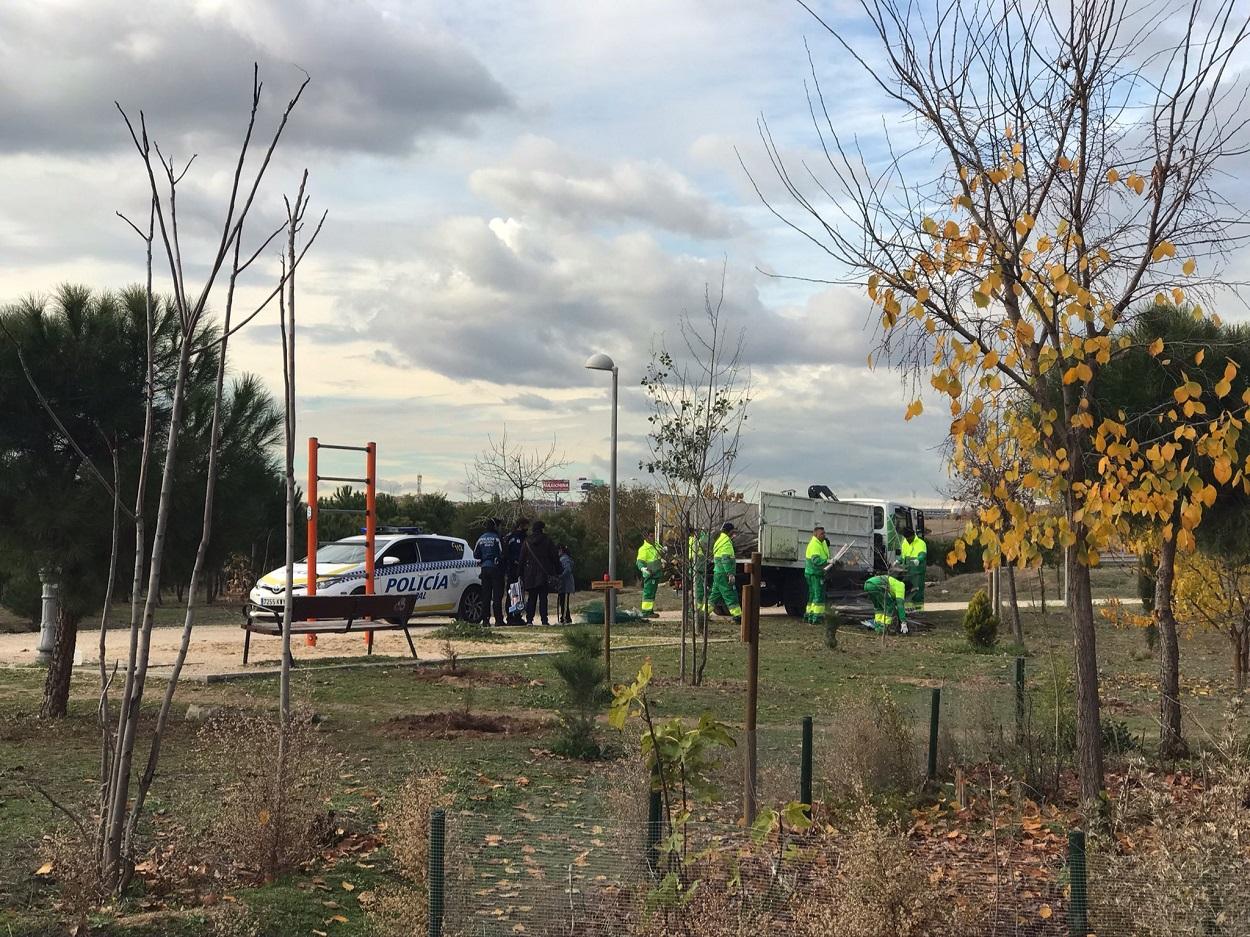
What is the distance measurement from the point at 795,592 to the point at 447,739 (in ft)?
57.3

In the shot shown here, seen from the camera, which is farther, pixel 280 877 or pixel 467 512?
pixel 467 512

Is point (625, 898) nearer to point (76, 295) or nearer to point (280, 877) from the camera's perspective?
point (280, 877)

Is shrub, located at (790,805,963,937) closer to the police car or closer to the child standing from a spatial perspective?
the police car

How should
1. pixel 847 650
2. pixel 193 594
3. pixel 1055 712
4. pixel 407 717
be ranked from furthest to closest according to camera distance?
pixel 847 650 < pixel 407 717 < pixel 1055 712 < pixel 193 594

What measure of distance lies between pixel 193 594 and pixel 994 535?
3837 millimetres

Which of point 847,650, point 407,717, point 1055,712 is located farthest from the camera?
point 847,650

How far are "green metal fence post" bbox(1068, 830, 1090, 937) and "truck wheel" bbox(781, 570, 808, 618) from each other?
2212 cm

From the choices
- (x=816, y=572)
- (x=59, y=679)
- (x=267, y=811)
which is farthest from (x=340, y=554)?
(x=267, y=811)

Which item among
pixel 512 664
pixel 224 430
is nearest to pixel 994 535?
pixel 224 430

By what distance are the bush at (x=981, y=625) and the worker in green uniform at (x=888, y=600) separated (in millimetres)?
2095

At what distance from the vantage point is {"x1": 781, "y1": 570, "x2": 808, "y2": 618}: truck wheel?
27000 millimetres

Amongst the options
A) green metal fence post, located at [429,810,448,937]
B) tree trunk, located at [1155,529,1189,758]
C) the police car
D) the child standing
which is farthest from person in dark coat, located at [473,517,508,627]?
green metal fence post, located at [429,810,448,937]

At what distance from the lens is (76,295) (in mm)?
10336

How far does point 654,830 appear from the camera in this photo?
5535 mm
